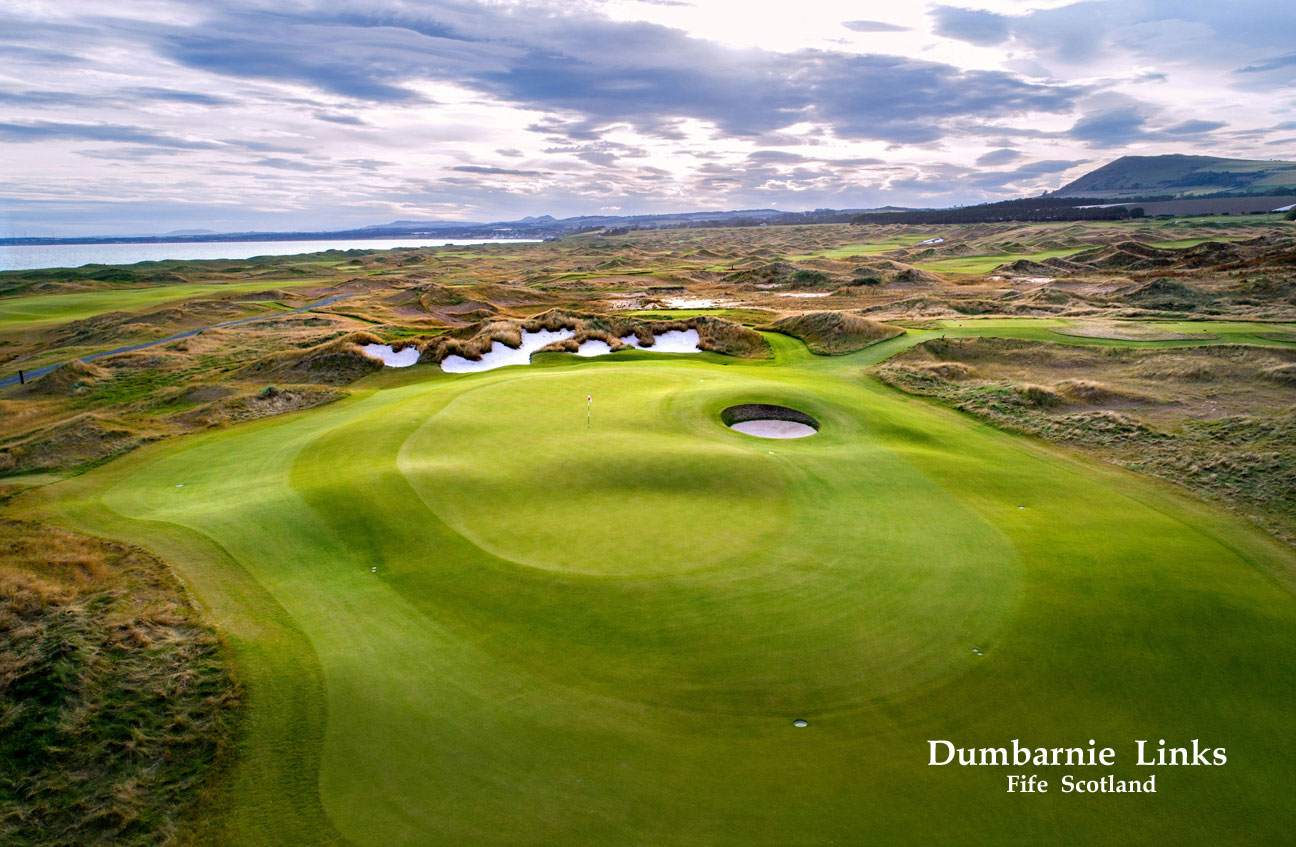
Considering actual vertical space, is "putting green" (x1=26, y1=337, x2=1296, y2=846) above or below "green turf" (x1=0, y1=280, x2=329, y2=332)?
below

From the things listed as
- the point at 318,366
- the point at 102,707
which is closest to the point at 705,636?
the point at 102,707

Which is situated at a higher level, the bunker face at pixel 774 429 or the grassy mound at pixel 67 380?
the grassy mound at pixel 67 380

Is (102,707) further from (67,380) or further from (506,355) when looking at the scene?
(67,380)

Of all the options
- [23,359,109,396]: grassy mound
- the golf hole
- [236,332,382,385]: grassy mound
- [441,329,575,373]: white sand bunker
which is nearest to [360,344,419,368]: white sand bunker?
[236,332,382,385]: grassy mound

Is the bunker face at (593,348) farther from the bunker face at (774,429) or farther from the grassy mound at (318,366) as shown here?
the bunker face at (774,429)

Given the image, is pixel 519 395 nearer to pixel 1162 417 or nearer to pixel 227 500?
pixel 227 500

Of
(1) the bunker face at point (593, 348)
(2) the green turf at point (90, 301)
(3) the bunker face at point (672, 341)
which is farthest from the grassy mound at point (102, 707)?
(2) the green turf at point (90, 301)

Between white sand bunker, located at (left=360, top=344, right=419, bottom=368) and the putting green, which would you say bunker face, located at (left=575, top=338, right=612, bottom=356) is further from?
the putting green
